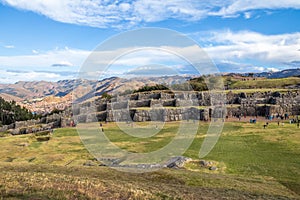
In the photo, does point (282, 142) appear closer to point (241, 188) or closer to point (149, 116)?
point (241, 188)

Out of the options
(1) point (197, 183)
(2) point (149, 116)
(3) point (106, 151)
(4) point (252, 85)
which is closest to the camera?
(1) point (197, 183)

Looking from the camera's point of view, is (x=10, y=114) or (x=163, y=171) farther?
(x=10, y=114)

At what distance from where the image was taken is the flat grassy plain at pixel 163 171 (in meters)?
15.9

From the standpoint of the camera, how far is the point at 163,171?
24672 millimetres

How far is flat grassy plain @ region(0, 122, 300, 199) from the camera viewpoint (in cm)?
1595

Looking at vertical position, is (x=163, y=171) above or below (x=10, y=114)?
above

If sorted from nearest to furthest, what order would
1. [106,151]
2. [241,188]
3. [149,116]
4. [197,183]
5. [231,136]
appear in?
1. [241,188]
2. [197,183]
3. [106,151]
4. [231,136]
5. [149,116]

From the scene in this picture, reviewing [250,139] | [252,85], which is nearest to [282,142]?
[250,139]

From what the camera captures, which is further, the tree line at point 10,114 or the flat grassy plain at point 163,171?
the tree line at point 10,114

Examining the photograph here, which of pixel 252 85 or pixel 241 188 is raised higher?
pixel 252 85

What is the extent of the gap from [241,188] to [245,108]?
170ft

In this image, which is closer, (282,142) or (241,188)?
(241,188)

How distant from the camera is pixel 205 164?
29.5 m

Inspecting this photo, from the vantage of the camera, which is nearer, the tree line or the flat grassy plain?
the flat grassy plain
